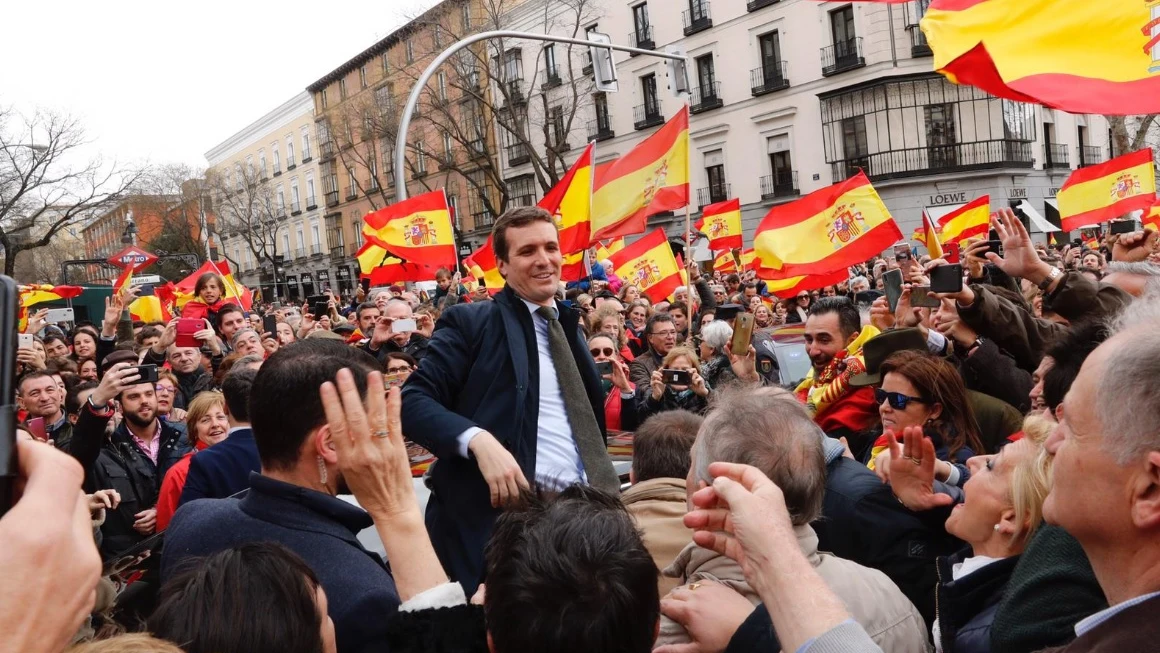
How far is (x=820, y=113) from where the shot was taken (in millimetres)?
33219

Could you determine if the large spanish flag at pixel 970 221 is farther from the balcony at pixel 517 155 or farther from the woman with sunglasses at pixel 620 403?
the balcony at pixel 517 155

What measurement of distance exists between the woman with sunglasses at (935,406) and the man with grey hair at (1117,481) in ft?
6.82

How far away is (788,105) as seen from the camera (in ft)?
112

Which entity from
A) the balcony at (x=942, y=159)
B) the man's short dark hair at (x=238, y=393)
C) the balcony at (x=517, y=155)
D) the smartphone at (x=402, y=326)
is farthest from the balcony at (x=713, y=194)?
the man's short dark hair at (x=238, y=393)

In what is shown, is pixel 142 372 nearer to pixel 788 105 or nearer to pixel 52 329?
pixel 52 329

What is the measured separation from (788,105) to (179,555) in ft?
113

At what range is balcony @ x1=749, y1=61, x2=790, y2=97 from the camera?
112ft

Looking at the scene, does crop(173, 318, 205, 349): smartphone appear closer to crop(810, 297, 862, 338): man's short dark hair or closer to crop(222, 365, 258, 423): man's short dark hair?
crop(222, 365, 258, 423): man's short dark hair

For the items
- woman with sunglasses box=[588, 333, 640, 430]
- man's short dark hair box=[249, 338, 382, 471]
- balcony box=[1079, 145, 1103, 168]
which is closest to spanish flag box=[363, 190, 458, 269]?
woman with sunglasses box=[588, 333, 640, 430]

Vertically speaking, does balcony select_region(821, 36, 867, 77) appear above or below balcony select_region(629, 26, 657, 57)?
below

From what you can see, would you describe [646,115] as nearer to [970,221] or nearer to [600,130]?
[600,130]

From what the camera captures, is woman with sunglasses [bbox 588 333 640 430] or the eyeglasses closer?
the eyeglasses

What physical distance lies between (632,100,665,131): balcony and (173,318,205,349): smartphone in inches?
1286

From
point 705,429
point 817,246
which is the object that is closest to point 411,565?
point 705,429
